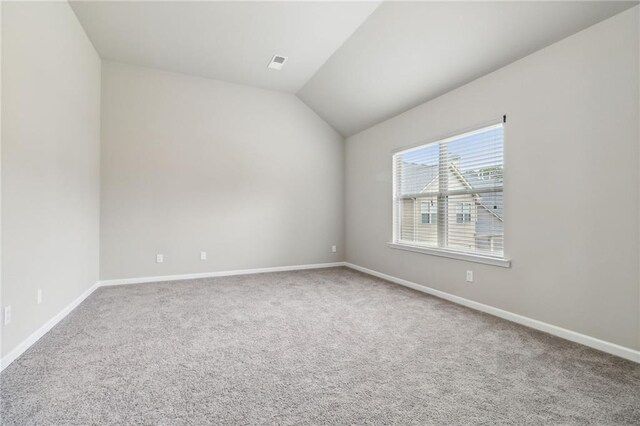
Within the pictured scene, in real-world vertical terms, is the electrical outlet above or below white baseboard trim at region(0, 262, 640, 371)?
above

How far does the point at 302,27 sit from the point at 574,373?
3.79 m

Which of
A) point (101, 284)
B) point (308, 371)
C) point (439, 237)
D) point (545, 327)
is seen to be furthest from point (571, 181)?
point (101, 284)

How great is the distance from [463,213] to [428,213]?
1.78ft

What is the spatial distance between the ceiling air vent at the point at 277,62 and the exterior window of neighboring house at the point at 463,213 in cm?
290

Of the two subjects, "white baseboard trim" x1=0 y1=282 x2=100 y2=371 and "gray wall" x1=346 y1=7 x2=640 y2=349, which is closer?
"white baseboard trim" x1=0 y1=282 x2=100 y2=371

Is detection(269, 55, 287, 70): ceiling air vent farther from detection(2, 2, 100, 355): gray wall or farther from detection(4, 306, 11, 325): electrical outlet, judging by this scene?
detection(4, 306, 11, 325): electrical outlet

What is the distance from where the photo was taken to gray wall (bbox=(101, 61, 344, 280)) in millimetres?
4121

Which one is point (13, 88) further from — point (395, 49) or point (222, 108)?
point (395, 49)

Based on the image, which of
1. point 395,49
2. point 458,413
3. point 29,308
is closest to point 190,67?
point 395,49

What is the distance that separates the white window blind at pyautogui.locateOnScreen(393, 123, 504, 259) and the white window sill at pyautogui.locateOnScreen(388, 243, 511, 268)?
0.06m

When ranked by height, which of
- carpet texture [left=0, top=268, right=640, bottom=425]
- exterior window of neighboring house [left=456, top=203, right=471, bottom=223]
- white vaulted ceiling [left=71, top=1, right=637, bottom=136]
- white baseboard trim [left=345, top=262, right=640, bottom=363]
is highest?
white vaulted ceiling [left=71, top=1, right=637, bottom=136]

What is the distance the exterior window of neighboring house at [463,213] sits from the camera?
3297 mm

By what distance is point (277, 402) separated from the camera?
157 centimetres

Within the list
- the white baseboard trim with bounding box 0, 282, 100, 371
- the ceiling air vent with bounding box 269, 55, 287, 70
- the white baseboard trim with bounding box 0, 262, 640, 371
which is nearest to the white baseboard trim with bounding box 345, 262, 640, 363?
the white baseboard trim with bounding box 0, 262, 640, 371
